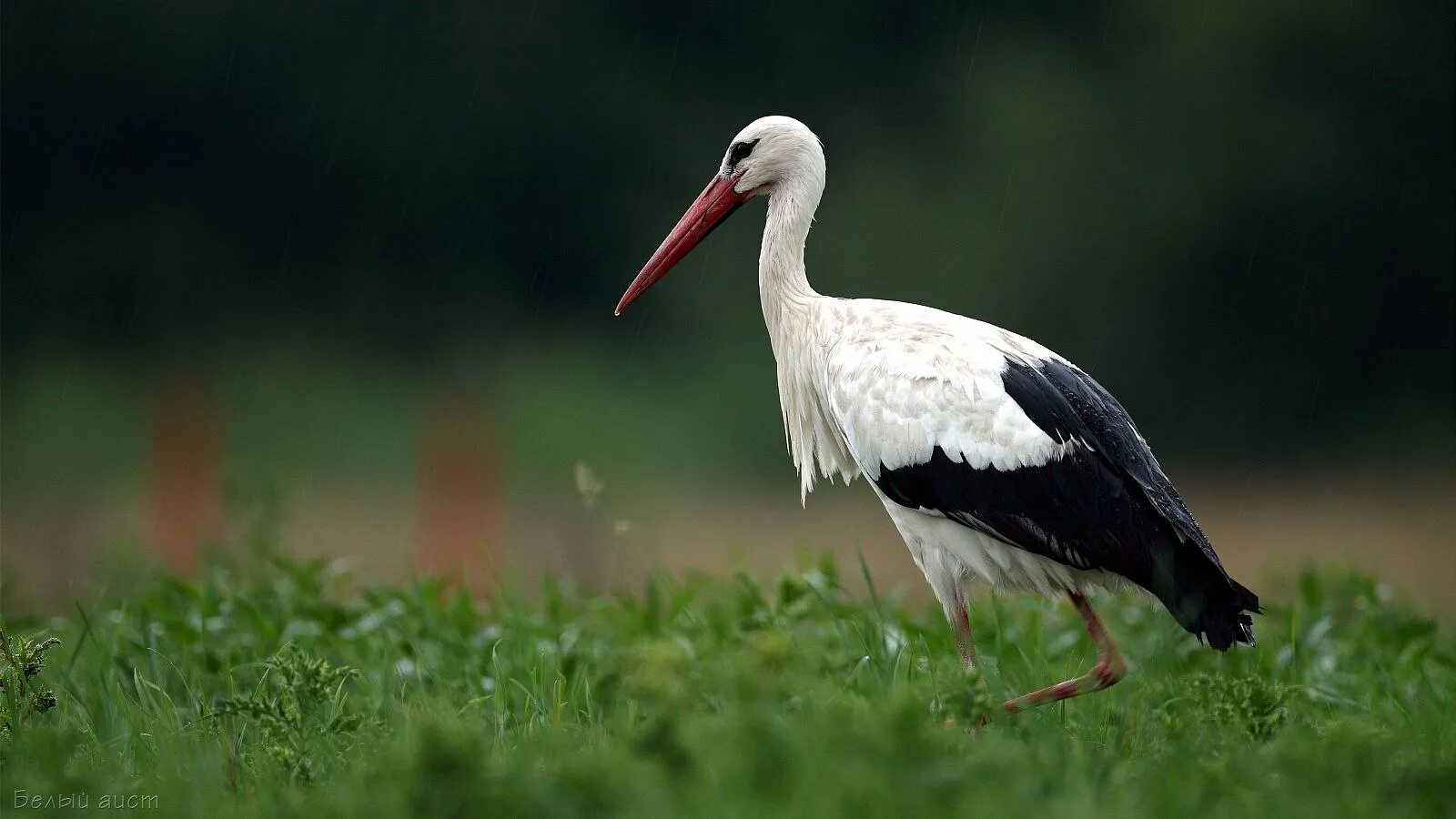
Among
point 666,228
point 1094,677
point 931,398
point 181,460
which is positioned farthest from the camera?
point 666,228

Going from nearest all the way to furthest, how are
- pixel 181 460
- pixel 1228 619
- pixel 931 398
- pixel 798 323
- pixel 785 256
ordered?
pixel 1228 619
pixel 931 398
pixel 798 323
pixel 785 256
pixel 181 460

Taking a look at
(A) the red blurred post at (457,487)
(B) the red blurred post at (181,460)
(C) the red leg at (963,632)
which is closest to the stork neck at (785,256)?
(C) the red leg at (963,632)

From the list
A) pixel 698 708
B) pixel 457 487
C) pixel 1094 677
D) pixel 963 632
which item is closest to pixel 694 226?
pixel 963 632

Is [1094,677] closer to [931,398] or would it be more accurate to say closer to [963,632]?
[963,632]

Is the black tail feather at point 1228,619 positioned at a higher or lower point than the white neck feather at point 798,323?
lower

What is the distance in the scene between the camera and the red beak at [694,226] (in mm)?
4855

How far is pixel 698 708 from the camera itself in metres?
3.16

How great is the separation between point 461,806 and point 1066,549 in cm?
181

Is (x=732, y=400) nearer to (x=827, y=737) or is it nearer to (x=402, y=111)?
(x=402, y=111)

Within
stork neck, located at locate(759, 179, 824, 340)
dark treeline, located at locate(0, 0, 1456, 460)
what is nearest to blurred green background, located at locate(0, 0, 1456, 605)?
dark treeline, located at locate(0, 0, 1456, 460)

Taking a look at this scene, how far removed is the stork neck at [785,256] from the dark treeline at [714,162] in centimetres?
835

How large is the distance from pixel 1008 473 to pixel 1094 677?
522mm

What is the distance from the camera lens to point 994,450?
3957 millimetres

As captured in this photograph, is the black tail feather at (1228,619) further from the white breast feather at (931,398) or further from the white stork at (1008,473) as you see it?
the white breast feather at (931,398)
